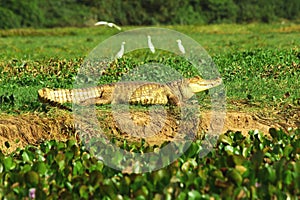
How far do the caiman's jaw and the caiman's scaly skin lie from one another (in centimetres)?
26

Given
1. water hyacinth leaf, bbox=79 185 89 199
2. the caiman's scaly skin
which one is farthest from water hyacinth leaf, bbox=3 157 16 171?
the caiman's scaly skin

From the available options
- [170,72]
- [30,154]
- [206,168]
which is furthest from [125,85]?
[206,168]

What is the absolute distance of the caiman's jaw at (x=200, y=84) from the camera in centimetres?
1054

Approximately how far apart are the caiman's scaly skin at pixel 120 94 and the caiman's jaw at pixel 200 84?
10.0 inches

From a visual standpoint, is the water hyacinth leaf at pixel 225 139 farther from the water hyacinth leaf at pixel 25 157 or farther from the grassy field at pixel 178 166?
the water hyacinth leaf at pixel 25 157

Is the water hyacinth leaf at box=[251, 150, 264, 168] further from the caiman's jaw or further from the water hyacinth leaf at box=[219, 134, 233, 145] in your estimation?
the caiman's jaw

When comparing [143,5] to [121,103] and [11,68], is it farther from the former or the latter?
[121,103]

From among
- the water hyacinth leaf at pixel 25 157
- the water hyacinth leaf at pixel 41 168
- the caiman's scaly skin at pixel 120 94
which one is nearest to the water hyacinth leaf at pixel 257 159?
the water hyacinth leaf at pixel 41 168

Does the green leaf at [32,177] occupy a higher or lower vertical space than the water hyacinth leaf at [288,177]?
higher

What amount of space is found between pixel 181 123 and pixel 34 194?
3.94m

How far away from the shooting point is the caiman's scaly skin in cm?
1000

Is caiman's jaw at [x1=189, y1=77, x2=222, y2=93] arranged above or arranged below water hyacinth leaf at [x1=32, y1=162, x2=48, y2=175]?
below

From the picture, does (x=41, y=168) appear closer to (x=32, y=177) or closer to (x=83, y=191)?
(x=32, y=177)

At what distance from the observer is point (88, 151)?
7.16 metres
